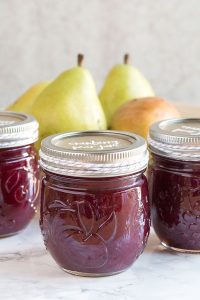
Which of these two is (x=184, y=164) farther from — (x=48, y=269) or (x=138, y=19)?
(x=138, y=19)

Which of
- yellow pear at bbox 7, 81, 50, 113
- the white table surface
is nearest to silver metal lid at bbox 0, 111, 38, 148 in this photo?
the white table surface

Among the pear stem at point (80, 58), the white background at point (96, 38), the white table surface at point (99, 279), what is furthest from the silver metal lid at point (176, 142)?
the white background at point (96, 38)

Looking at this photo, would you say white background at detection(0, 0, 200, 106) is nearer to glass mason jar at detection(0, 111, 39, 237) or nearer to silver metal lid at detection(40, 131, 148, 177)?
glass mason jar at detection(0, 111, 39, 237)

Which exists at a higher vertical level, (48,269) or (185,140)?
(185,140)

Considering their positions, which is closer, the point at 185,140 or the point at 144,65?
the point at 185,140

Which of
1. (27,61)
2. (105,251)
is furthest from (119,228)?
(27,61)

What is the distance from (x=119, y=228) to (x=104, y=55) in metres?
0.95

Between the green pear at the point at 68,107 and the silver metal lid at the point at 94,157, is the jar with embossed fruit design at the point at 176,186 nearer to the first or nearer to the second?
the silver metal lid at the point at 94,157

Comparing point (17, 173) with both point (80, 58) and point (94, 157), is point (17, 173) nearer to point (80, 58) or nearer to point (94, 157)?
point (94, 157)

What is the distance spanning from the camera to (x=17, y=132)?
2.06 feet

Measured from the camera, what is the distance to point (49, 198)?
0.56m

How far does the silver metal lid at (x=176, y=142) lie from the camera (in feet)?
1.91

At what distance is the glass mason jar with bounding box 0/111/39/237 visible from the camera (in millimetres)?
629

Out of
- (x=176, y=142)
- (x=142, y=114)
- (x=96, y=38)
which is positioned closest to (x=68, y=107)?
(x=142, y=114)
